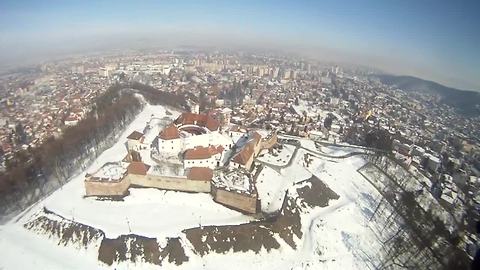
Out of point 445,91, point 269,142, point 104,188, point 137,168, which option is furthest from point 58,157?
point 445,91

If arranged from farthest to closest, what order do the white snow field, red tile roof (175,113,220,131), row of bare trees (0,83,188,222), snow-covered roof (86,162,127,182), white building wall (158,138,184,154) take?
red tile roof (175,113,220,131)
white building wall (158,138,184,154)
row of bare trees (0,83,188,222)
snow-covered roof (86,162,127,182)
the white snow field

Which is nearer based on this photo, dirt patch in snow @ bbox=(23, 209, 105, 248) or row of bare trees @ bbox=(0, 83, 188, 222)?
dirt patch in snow @ bbox=(23, 209, 105, 248)

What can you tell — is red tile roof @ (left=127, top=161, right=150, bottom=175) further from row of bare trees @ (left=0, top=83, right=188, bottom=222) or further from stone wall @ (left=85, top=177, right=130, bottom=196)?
row of bare trees @ (left=0, top=83, right=188, bottom=222)

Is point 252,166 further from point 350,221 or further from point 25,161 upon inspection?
point 25,161

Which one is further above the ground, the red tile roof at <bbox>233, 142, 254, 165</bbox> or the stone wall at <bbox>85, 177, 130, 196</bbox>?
the red tile roof at <bbox>233, 142, 254, 165</bbox>

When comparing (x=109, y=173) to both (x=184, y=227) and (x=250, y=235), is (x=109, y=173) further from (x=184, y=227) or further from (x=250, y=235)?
(x=250, y=235)

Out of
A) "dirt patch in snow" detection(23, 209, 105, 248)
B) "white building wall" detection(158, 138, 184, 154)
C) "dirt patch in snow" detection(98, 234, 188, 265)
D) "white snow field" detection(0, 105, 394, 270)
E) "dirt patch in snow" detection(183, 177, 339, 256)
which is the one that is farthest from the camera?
"white building wall" detection(158, 138, 184, 154)

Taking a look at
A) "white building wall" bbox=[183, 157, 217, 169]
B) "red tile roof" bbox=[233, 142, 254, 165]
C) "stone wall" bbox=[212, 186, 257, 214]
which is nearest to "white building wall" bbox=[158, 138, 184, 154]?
"white building wall" bbox=[183, 157, 217, 169]
